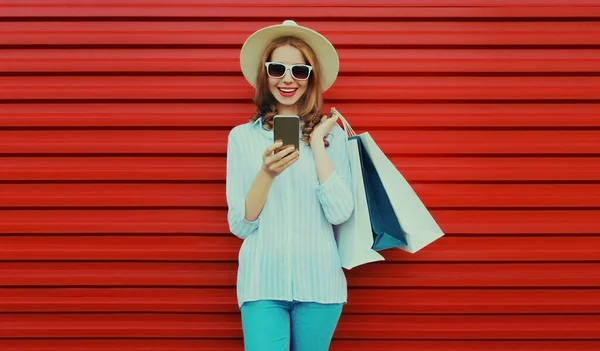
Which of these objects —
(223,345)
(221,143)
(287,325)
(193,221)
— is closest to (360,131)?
(221,143)

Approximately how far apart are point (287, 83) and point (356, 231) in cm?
81

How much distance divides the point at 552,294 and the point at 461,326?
588 millimetres

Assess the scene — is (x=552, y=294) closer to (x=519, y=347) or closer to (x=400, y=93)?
(x=519, y=347)

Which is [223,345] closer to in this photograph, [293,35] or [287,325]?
[287,325]

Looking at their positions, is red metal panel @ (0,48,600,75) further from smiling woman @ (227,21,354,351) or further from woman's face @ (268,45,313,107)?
woman's face @ (268,45,313,107)

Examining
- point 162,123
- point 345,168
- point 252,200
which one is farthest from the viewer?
point 162,123

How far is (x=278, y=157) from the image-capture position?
6.70ft

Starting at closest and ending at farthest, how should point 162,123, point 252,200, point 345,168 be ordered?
point 252,200
point 345,168
point 162,123

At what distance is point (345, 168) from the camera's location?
2.45 meters

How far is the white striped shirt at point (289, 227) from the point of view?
2.23 metres

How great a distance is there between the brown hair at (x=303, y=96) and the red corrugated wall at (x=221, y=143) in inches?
20.6

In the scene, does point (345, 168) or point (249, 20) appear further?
point (249, 20)

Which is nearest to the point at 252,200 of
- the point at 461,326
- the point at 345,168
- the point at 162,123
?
the point at 345,168

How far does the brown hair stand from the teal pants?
30.6 inches
